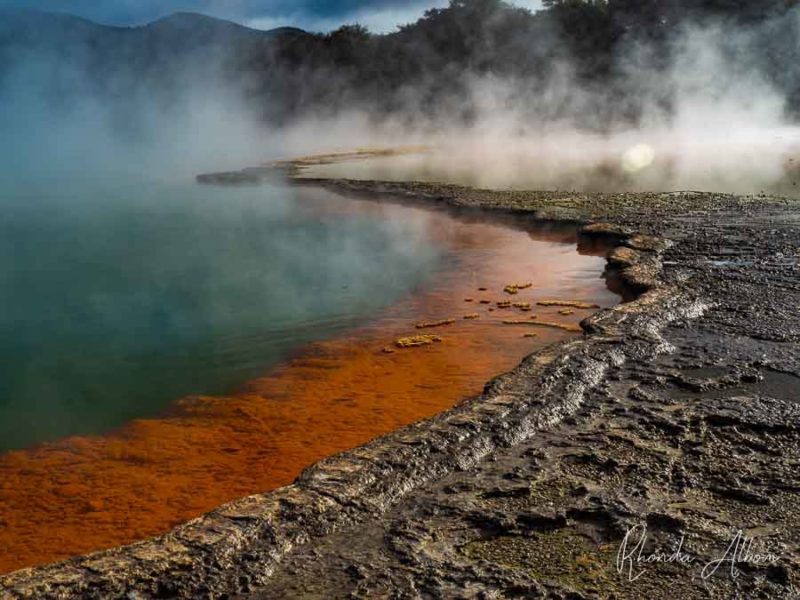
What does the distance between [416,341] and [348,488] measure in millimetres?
2342

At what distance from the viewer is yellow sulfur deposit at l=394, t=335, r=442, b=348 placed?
502 centimetres

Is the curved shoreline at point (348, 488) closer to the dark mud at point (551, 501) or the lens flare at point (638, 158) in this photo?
the dark mud at point (551, 501)

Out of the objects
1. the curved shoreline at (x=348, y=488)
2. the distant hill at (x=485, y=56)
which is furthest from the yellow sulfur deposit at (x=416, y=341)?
the distant hill at (x=485, y=56)

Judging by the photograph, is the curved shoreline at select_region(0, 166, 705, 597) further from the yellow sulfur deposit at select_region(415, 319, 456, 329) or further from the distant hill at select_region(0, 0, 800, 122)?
the distant hill at select_region(0, 0, 800, 122)

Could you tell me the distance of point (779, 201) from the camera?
9250mm

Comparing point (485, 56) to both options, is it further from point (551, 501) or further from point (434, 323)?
point (551, 501)

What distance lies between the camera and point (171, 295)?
6.86 meters

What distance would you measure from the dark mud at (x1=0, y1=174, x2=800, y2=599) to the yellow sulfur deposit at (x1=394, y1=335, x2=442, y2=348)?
101cm

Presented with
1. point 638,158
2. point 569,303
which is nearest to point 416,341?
point 569,303

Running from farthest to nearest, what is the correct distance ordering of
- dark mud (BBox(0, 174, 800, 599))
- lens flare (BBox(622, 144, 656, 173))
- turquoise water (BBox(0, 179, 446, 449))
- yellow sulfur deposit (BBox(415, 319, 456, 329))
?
1. lens flare (BBox(622, 144, 656, 173))
2. yellow sulfur deposit (BBox(415, 319, 456, 329))
3. turquoise water (BBox(0, 179, 446, 449))
4. dark mud (BBox(0, 174, 800, 599))

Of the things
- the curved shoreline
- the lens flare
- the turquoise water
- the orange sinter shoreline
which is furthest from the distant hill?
the curved shoreline

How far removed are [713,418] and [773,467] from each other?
0.47m

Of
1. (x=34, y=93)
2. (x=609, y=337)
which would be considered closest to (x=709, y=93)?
(x=609, y=337)

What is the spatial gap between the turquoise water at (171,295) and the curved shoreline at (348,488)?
5.79ft
